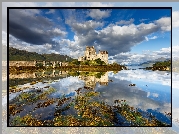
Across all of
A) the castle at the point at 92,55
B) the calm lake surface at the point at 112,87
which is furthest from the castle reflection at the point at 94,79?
the castle at the point at 92,55

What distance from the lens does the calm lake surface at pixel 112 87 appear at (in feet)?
11.5

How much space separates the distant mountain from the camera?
136 inches

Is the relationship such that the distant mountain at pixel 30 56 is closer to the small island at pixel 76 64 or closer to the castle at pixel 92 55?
the small island at pixel 76 64

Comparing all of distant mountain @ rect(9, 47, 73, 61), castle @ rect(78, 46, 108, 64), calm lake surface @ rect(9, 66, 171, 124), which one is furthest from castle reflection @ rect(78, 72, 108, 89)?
distant mountain @ rect(9, 47, 73, 61)

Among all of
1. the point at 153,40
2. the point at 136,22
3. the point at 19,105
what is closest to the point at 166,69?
the point at 153,40

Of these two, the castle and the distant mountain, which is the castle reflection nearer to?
the castle

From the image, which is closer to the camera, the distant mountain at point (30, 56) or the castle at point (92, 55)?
the distant mountain at point (30, 56)

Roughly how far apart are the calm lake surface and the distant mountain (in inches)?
9.1

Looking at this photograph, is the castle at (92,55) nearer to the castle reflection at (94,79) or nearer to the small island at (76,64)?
the small island at (76,64)

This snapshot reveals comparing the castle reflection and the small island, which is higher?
the small island

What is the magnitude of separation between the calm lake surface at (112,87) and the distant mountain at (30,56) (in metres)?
0.23

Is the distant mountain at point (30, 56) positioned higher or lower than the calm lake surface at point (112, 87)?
higher

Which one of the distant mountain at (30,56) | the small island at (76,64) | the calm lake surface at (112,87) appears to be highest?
the distant mountain at (30,56)

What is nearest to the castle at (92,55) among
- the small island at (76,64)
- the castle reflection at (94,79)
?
the small island at (76,64)
